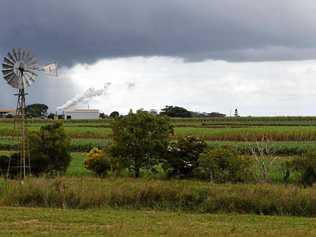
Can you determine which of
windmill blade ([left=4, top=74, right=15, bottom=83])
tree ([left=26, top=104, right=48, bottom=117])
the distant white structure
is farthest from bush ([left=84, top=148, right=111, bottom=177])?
tree ([left=26, top=104, right=48, bottom=117])

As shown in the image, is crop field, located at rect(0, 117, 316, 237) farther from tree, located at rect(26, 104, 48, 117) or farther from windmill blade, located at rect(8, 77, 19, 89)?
tree, located at rect(26, 104, 48, 117)

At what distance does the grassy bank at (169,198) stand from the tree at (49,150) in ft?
57.0

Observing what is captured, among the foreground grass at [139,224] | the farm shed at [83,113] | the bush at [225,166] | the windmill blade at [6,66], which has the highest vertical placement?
the windmill blade at [6,66]

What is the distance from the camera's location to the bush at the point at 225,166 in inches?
1391

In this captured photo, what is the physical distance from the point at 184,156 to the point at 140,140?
9.90ft

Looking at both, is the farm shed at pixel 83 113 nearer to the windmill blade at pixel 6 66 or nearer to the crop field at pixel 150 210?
the windmill blade at pixel 6 66

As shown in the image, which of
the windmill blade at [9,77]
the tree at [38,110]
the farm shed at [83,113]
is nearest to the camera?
the windmill blade at [9,77]

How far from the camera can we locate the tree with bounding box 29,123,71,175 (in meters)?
42.2

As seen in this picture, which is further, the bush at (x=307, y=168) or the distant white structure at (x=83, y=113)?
the distant white structure at (x=83, y=113)

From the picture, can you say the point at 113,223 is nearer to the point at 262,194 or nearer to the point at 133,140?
the point at 262,194

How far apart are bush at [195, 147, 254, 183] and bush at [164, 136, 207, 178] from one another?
3.35 m

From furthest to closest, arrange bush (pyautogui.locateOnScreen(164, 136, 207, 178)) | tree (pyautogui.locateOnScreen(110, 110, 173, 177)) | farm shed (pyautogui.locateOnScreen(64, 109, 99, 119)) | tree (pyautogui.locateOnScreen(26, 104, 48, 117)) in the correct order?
tree (pyautogui.locateOnScreen(26, 104, 48, 117))
farm shed (pyautogui.locateOnScreen(64, 109, 99, 119))
tree (pyautogui.locateOnScreen(110, 110, 173, 177))
bush (pyautogui.locateOnScreen(164, 136, 207, 178))

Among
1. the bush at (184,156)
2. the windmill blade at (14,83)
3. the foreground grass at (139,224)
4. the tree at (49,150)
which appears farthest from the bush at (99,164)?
the foreground grass at (139,224)

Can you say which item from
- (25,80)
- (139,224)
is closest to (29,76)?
(25,80)
